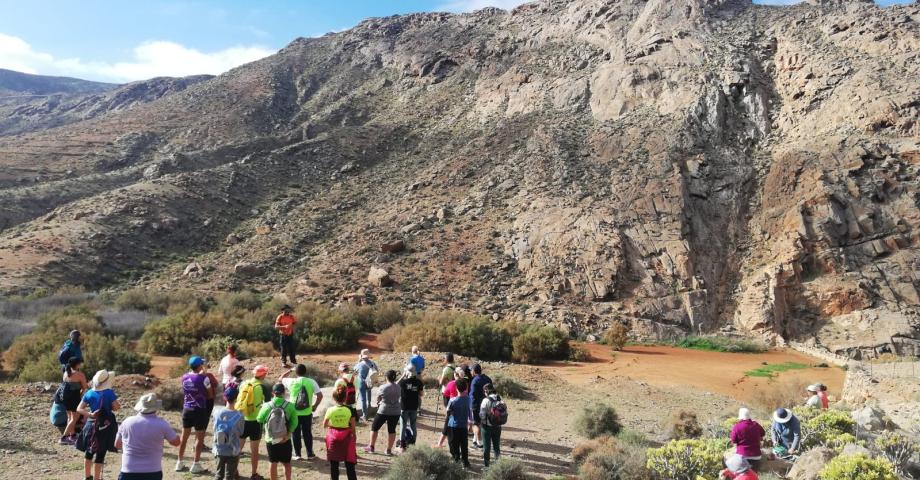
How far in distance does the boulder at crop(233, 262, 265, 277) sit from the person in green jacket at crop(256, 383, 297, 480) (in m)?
22.9

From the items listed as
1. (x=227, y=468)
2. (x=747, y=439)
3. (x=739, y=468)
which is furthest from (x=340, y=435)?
(x=747, y=439)

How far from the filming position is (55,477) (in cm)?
832

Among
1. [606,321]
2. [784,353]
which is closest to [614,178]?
[606,321]

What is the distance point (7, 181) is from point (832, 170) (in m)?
49.9

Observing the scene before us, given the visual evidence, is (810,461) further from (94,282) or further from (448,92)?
(448,92)

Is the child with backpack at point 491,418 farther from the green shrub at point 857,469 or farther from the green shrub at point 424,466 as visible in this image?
the green shrub at point 857,469

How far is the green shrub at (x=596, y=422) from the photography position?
1173 centimetres

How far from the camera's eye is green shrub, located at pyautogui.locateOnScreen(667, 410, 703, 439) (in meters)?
11.7

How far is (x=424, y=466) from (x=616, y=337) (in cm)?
1605

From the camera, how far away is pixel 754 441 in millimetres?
7742

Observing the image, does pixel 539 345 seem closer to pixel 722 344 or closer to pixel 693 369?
pixel 693 369

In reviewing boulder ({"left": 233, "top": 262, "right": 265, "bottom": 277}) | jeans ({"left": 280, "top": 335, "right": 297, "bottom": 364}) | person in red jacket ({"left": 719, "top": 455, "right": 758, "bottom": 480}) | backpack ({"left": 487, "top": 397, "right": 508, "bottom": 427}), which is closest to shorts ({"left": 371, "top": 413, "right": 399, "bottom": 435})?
backpack ({"left": 487, "top": 397, "right": 508, "bottom": 427})

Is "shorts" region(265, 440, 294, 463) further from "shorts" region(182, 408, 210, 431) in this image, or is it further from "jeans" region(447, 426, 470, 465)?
"jeans" region(447, 426, 470, 465)

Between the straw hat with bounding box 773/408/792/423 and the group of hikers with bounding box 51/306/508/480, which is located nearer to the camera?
the group of hikers with bounding box 51/306/508/480
